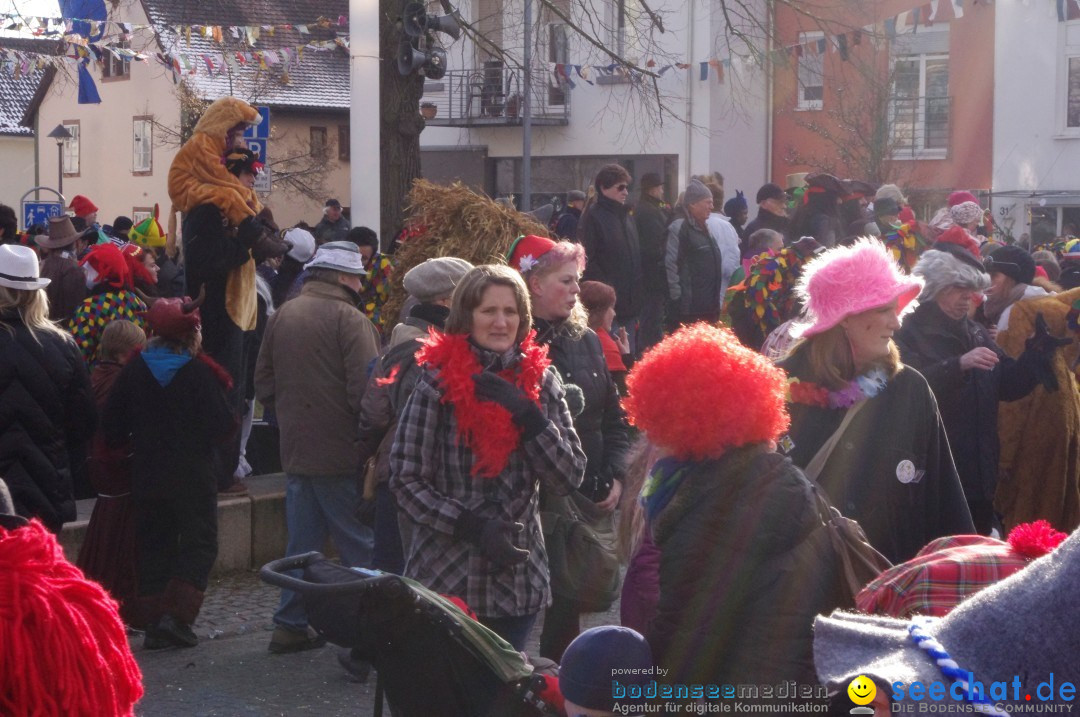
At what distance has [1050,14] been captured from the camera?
28.1 metres

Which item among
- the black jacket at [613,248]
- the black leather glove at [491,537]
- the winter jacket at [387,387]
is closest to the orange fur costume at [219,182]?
the winter jacket at [387,387]

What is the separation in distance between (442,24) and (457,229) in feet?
13.8

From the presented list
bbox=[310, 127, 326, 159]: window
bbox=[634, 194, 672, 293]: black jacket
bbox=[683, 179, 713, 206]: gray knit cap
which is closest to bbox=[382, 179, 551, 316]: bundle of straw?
bbox=[683, 179, 713, 206]: gray knit cap

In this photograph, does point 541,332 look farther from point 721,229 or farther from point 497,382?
point 721,229

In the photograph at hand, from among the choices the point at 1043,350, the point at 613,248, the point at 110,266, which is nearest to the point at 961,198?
the point at 613,248

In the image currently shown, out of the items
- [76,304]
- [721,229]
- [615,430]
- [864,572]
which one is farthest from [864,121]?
[864,572]

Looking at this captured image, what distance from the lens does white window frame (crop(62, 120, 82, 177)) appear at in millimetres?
48281

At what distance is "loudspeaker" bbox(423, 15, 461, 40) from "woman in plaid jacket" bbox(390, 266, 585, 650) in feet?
22.7

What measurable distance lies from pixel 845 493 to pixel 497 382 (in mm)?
1164

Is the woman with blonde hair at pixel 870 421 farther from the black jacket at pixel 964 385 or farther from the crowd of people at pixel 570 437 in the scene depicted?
the black jacket at pixel 964 385

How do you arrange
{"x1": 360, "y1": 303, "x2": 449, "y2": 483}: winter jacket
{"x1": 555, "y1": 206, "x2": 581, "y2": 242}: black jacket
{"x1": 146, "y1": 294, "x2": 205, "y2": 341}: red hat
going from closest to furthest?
{"x1": 360, "y1": 303, "x2": 449, "y2": 483}: winter jacket
{"x1": 146, "y1": 294, "x2": 205, "y2": 341}: red hat
{"x1": 555, "y1": 206, "x2": 581, "y2": 242}: black jacket

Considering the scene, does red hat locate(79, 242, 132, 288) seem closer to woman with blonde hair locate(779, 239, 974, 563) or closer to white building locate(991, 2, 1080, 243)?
woman with blonde hair locate(779, 239, 974, 563)

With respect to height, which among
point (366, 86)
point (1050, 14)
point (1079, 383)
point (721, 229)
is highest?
point (1050, 14)

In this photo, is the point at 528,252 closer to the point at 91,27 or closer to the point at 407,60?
the point at 407,60
